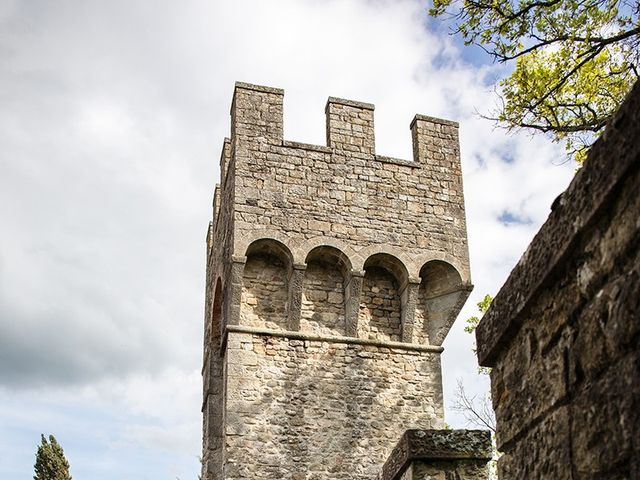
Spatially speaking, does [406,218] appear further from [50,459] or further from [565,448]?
[50,459]

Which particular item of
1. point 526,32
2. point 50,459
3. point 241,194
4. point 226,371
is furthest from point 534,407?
point 50,459

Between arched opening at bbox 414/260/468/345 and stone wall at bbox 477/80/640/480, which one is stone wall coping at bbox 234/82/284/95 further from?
stone wall at bbox 477/80/640/480

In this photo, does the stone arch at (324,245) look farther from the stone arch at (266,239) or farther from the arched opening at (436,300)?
the arched opening at (436,300)

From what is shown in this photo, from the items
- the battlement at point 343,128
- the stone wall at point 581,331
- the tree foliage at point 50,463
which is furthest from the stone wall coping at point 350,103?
the tree foliage at point 50,463

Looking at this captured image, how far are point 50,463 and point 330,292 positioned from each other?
1552cm

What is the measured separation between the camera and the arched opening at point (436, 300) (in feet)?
35.7

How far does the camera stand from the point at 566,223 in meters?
2.25

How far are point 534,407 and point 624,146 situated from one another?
3.03 feet

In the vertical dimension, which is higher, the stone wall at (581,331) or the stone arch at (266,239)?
the stone arch at (266,239)

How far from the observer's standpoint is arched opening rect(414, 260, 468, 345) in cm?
1089

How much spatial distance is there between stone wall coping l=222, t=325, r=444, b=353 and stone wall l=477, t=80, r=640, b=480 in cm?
746

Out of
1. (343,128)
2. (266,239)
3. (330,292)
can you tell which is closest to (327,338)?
(330,292)

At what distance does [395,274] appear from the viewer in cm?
1108

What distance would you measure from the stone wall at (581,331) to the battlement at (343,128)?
858 cm
